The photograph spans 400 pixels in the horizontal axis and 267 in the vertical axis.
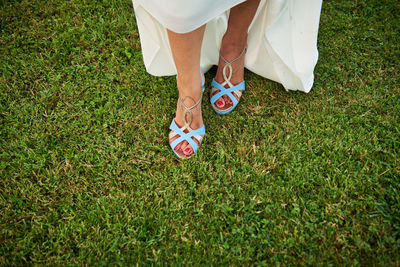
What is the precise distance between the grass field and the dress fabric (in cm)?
17

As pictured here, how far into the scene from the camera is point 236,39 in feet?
6.79

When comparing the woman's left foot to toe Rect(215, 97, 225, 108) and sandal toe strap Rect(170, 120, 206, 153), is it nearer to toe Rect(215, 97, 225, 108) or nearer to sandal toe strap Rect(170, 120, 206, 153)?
toe Rect(215, 97, 225, 108)

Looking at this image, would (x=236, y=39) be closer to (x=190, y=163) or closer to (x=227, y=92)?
(x=227, y=92)

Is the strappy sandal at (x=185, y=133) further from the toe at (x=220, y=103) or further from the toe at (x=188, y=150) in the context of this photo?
the toe at (x=220, y=103)

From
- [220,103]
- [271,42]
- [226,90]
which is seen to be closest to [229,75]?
[226,90]

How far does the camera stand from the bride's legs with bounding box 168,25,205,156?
1542 mm

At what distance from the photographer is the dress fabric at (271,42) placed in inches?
76.6

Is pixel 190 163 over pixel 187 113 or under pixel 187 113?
under

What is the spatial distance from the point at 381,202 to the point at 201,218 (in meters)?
1.12

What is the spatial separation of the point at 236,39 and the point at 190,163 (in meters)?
0.96

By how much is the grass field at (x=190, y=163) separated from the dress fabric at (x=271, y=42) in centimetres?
17

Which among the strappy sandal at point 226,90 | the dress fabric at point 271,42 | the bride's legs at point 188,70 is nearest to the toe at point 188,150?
the bride's legs at point 188,70

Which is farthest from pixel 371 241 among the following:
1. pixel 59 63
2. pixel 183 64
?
pixel 59 63

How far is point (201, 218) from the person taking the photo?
1.78 metres
